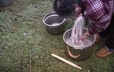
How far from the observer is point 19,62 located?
8.07 feet

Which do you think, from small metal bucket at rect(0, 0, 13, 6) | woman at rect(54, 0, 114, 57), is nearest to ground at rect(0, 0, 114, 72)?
small metal bucket at rect(0, 0, 13, 6)

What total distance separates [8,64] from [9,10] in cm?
109

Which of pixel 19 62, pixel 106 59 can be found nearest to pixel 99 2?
pixel 106 59

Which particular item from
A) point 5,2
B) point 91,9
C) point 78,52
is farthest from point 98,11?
point 5,2

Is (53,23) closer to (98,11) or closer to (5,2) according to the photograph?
(5,2)

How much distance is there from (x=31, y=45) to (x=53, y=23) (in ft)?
1.39

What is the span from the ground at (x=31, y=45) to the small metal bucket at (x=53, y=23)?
0.09m

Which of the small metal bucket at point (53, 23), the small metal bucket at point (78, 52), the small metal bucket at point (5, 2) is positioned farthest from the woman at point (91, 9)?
the small metal bucket at point (5, 2)

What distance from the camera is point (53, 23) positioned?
278 centimetres

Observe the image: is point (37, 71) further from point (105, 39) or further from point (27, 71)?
point (105, 39)

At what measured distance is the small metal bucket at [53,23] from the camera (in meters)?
2.61

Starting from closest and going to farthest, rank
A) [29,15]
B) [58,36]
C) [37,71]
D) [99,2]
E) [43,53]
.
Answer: [99,2] → [37,71] → [43,53] → [58,36] → [29,15]

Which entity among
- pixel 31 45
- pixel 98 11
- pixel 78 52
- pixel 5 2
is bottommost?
pixel 31 45

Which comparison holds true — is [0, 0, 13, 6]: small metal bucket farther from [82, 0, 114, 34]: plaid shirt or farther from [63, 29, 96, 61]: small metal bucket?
[82, 0, 114, 34]: plaid shirt
